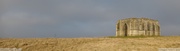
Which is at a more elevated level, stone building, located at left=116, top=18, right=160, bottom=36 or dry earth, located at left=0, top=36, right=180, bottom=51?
stone building, located at left=116, top=18, right=160, bottom=36

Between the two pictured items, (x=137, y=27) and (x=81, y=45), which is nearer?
(x=81, y=45)

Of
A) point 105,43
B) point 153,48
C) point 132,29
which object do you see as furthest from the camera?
point 132,29

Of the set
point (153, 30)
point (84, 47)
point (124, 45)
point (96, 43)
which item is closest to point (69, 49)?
point (84, 47)

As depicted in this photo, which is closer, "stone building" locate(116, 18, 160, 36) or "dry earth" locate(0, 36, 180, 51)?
"dry earth" locate(0, 36, 180, 51)

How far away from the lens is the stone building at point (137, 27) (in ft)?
134

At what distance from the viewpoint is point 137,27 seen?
1606 inches

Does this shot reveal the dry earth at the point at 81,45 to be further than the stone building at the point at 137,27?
No

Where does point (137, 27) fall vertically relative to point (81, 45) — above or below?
above

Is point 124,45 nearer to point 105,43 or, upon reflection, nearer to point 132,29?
point 105,43

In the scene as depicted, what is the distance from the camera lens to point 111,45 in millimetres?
19953

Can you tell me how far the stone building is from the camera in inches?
1608

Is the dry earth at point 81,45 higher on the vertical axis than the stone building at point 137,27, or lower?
lower

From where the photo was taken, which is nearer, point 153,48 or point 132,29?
point 153,48

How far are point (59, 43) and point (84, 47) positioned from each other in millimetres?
2075
